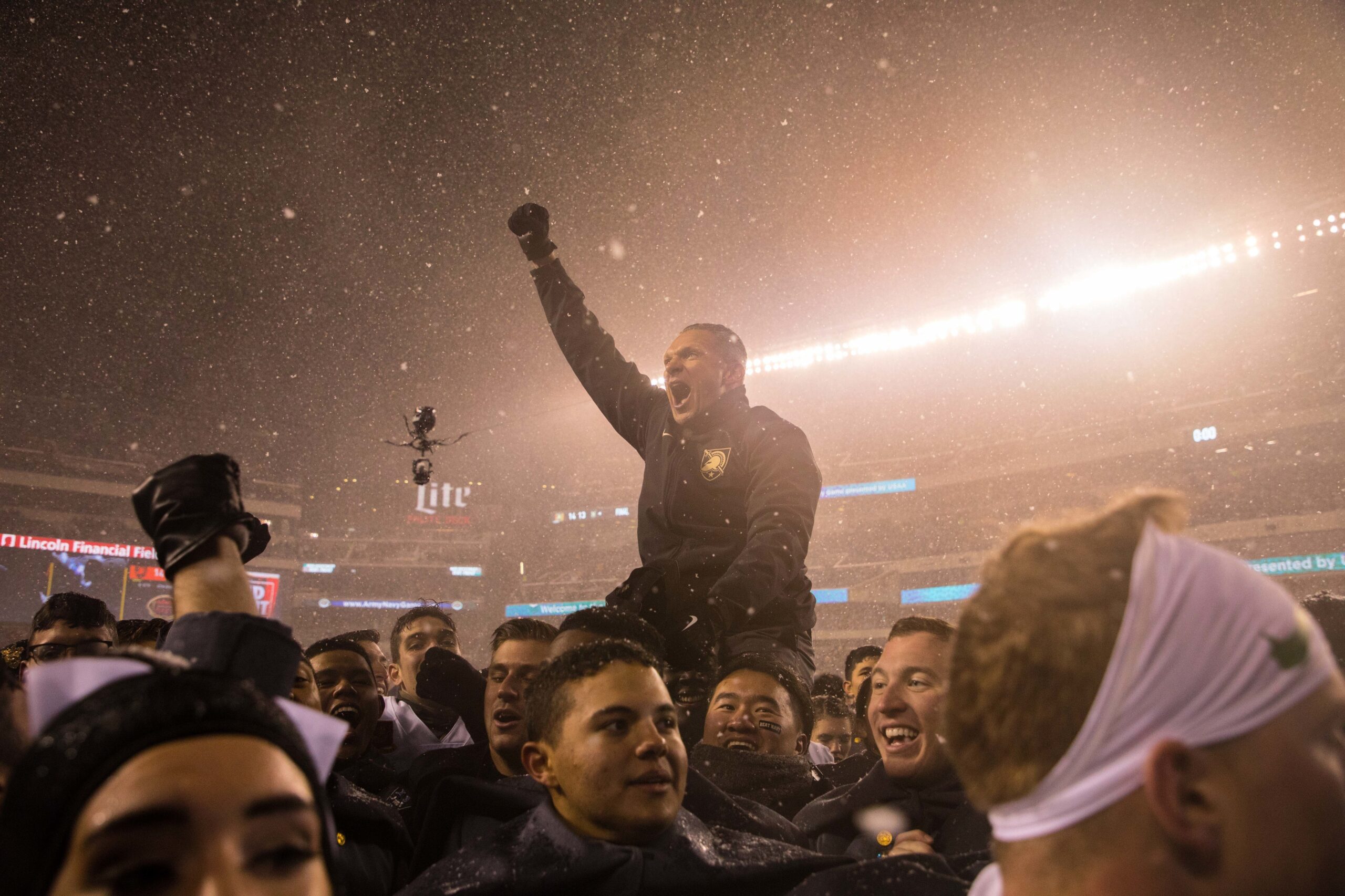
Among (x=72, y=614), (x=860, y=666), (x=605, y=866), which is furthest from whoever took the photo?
(x=860, y=666)

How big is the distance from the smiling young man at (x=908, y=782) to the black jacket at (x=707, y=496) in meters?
0.60

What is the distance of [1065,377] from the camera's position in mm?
29375

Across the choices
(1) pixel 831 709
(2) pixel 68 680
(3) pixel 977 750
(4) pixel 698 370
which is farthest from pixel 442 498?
(3) pixel 977 750

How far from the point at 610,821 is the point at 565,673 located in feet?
1.59

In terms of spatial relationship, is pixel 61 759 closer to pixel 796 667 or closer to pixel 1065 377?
pixel 796 667

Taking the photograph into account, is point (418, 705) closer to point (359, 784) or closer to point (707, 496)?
point (359, 784)

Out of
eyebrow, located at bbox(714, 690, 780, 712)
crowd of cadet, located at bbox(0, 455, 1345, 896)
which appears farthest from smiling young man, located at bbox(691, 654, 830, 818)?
crowd of cadet, located at bbox(0, 455, 1345, 896)

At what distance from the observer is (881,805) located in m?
2.79

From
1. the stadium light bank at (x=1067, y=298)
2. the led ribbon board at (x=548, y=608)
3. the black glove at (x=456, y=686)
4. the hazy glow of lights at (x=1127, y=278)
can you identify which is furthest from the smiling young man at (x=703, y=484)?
the led ribbon board at (x=548, y=608)

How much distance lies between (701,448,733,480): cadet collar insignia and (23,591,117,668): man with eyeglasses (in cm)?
334

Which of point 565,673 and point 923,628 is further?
point 923,628

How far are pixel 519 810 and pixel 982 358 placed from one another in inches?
1272

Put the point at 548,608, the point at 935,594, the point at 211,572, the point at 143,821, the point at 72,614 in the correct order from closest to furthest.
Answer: the point at 143,821, the point at 211,572, the point at 72,614, the point at 935,594, the point at 548,608

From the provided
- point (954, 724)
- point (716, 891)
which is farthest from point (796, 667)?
point (954, 724)
